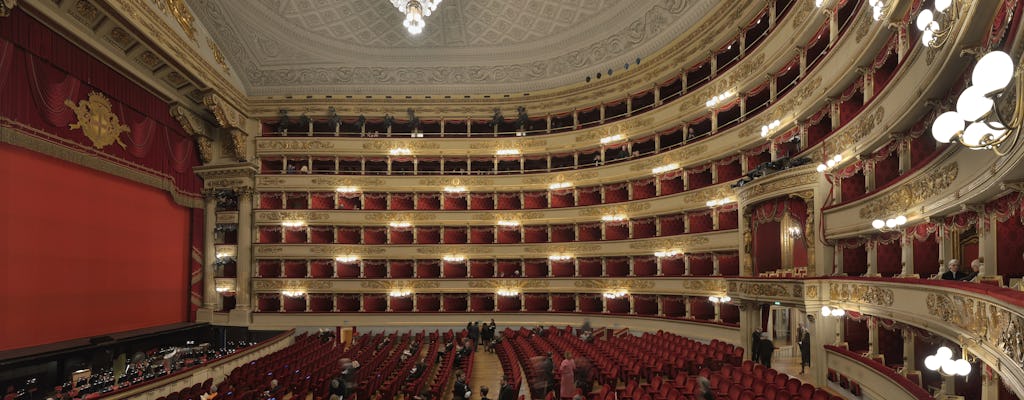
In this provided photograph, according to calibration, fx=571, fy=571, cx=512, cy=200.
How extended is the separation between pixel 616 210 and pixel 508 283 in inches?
242

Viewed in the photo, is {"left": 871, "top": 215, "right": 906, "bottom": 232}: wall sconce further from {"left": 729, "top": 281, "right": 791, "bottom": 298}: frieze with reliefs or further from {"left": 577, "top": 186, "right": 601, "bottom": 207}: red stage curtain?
{"left": 577, "top": 186, "right": 601, "bottom": 207}: red stage curtain

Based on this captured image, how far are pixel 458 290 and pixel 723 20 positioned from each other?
1596 cm

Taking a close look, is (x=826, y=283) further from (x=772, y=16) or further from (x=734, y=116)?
(x=734, y=116)

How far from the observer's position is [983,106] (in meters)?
3.10

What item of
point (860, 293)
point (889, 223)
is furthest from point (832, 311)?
point (889, 223)

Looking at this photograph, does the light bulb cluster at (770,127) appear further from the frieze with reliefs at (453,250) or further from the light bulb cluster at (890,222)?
the frieze with reliefs at (453,250)

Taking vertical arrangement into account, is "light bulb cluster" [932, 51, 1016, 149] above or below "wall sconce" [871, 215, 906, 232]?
above

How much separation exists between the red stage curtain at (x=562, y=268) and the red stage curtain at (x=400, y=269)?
22.7 feet

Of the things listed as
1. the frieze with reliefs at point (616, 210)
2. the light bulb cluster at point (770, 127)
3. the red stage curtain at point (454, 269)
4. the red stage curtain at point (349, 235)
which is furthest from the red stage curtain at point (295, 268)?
the light bulb cluster at point (770, 127)

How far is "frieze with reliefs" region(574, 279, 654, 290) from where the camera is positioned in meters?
22.8

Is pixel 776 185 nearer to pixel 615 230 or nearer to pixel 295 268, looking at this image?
pixel 615 230

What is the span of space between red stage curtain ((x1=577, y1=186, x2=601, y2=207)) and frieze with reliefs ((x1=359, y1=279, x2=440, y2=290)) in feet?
25.5

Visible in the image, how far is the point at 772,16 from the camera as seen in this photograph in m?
17.6

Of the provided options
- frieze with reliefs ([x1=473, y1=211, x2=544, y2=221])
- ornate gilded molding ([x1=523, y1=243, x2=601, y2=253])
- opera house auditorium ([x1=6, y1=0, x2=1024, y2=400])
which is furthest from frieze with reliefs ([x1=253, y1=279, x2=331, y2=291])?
ornate gilded molding ([x1=523, y1=243, x2=601, y2=253])
